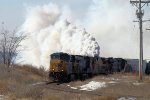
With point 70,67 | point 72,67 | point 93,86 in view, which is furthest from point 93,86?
point 72,67

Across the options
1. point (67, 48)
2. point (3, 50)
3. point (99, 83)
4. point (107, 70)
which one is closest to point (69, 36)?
point (67, 48)

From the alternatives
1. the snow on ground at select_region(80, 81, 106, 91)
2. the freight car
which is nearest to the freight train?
the freight car

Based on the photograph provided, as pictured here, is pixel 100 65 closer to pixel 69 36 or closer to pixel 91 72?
pixel 91 72

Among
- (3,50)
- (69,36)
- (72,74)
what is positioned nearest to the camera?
(72,74)

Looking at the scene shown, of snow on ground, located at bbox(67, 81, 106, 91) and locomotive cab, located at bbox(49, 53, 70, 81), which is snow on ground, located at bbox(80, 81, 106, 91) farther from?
locomotive cab, located at bbox(49, 53, 70, 81)

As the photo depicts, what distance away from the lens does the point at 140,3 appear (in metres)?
44.5

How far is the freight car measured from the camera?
45.2m

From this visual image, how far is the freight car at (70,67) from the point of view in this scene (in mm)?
45188

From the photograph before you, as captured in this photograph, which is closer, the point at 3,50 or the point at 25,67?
the point at 25,67

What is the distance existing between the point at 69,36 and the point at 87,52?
8.18 m

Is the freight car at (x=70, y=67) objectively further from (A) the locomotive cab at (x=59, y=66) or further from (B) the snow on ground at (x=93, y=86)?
(B) the snow on ground at (x=93, y=86)

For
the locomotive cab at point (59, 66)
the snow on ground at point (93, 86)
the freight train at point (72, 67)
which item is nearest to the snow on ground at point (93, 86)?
the snow on ground at point (93, 86)

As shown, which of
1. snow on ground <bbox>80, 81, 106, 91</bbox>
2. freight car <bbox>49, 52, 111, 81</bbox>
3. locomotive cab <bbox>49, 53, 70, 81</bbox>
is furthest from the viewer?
freight car <bbox>49, 52, 111, 81</bbox>

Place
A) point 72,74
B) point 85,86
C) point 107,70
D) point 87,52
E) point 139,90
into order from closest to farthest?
point 139,90
point 85,86
point 72,74
point 107,70
point 87,52
